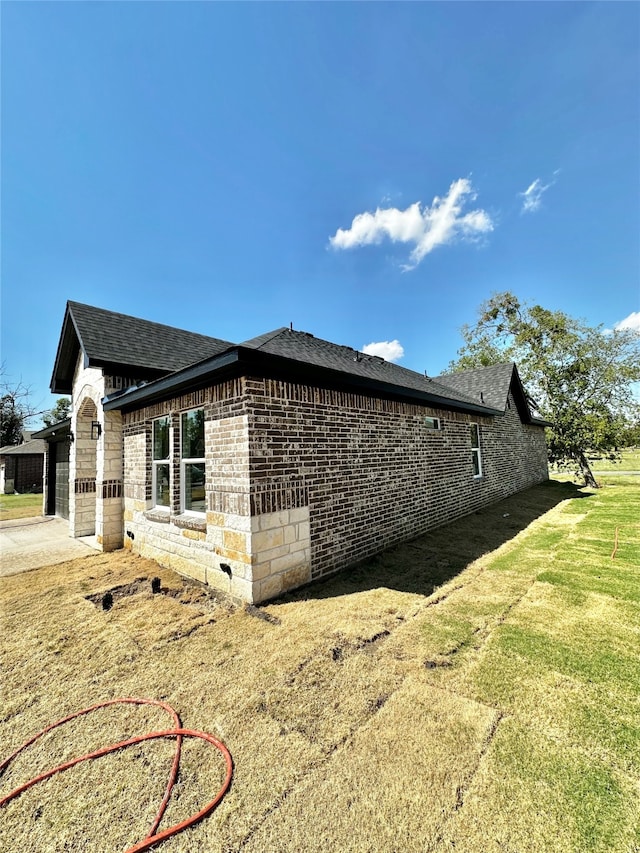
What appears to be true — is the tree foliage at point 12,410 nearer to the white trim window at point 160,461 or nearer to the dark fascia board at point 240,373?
the dark fascia board at point 240,373

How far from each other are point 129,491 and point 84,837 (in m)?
6.35

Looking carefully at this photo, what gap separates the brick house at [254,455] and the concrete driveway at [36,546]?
63cm

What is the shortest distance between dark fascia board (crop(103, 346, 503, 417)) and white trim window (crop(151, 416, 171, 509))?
1.72ft

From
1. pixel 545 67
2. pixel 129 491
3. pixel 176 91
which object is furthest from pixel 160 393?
pixel 545 67

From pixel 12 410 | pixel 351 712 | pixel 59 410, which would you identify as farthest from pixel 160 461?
pixel 59 410

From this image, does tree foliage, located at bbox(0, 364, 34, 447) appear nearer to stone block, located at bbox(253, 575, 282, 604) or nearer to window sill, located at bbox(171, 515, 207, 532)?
window sill, located at bbox(171, 515, 207, 532)

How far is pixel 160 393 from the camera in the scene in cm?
598

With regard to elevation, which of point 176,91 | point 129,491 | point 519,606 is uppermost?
point 176,91

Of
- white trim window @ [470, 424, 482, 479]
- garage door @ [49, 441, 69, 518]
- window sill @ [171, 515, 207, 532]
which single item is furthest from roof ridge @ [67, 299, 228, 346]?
white trim window @ [470, 424, 482, 479]

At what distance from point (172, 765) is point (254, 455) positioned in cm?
289

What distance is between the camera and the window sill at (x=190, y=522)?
5.03 metres

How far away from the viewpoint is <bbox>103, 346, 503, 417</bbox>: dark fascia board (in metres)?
4.27

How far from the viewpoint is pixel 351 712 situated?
8.25 feet

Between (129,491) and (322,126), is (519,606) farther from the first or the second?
(322,126)
